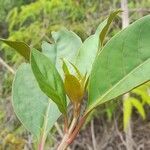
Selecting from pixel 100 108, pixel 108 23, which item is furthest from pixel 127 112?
pixel 108 23

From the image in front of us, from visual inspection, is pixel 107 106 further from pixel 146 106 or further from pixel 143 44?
pixel 143 44

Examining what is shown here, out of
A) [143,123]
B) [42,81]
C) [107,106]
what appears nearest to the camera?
[42,81]

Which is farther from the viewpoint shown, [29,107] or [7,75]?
[7,75]

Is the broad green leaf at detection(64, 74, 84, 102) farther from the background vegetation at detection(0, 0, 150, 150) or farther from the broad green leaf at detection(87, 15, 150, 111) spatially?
the background vegetation at detection(0, 0, 150, 150)

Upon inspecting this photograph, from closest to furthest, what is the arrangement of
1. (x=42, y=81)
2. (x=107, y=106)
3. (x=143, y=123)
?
1. (x=42, y=81)
2. (x=107, y=106)
3. (x=143, y=123)

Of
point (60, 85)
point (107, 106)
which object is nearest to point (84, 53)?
point (60, 85)

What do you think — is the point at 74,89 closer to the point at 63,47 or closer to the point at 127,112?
the point at 63,47

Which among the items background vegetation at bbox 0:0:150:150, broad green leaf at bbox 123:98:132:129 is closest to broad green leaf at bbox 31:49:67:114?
broad green leaf at bbox 123:98:132:129

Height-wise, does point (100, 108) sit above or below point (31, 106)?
below
